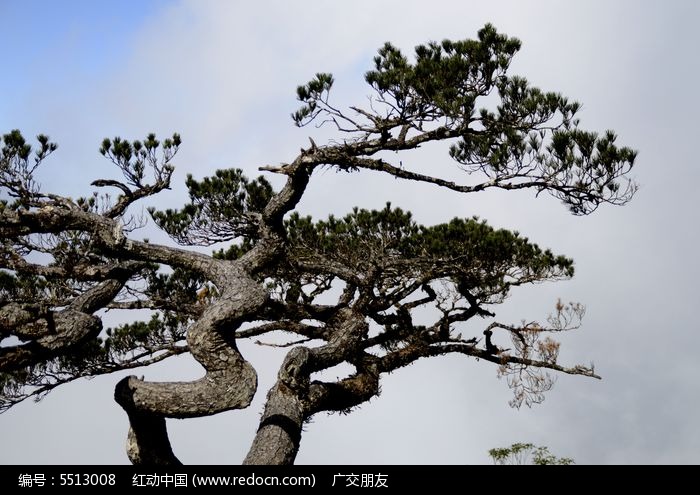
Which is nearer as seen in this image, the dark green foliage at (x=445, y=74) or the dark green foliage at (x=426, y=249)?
the dark green foliage at (x=445, y=74)

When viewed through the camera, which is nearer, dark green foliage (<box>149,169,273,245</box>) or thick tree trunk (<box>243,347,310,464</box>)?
thick tree trunk (<box>243,347,310,464</box>)

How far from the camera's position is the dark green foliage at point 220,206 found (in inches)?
417

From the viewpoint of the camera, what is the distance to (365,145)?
867cm

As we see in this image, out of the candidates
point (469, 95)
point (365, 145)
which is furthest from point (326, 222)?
point (469, 95)

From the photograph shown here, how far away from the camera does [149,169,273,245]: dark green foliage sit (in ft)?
34.8

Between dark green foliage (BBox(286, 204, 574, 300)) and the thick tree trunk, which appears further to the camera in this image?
dark green foliage (BBox(286, 204, 574, 300))

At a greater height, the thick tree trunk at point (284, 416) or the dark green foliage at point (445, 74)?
the dark green foliage at point (445, 74)

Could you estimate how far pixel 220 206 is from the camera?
10.7 metres

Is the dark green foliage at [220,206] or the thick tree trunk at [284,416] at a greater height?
the dark green foliage at [220,206]

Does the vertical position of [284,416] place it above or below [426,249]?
below

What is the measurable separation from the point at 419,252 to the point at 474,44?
2.85 m

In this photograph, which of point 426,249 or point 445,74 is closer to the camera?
point 445,74

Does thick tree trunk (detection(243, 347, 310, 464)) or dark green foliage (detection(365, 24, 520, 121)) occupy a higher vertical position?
dark green foliage (detection(365, 24, 520, 121))
